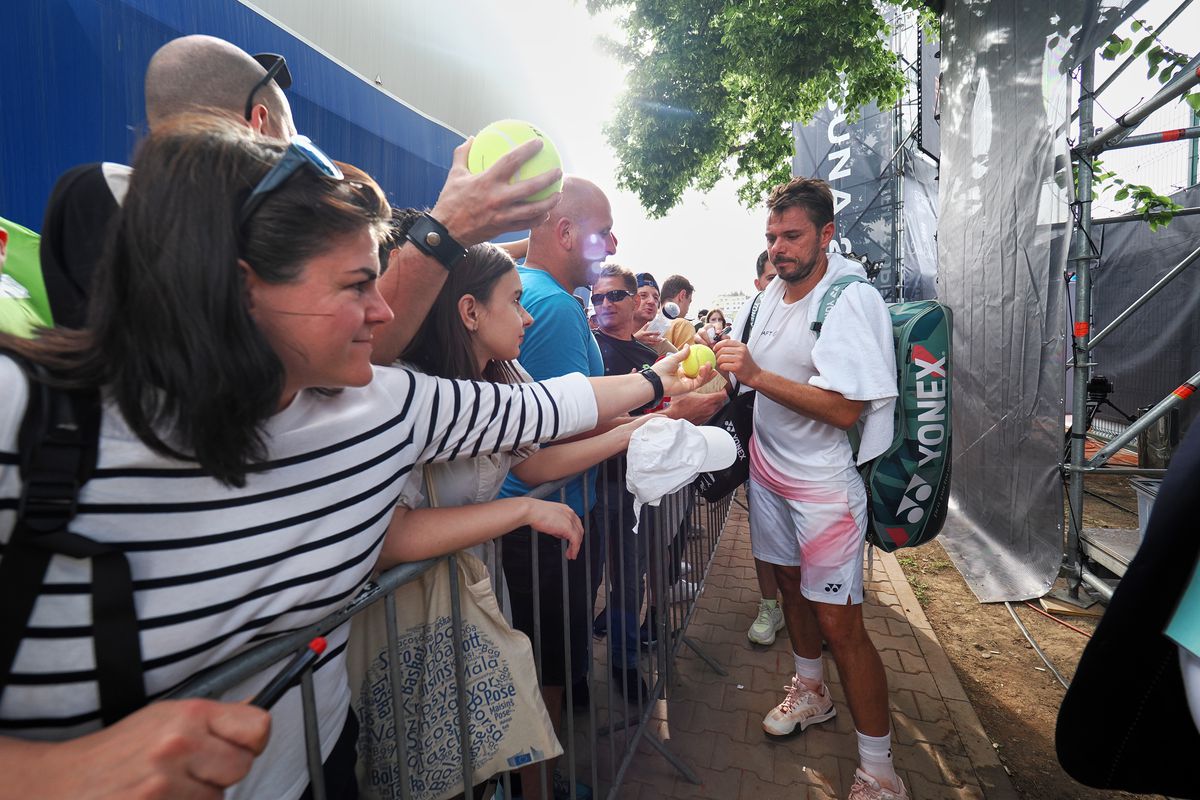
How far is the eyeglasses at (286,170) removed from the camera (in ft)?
2.84

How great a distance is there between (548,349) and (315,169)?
1.24 metres

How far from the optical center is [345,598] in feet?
3.59

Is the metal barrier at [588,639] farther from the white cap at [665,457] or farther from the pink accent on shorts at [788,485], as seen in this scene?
the pink accent on shorts at [788,485]

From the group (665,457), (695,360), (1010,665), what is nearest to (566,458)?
(665,457)

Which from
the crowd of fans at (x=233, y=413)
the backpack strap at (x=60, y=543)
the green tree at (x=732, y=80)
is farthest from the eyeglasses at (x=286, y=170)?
the green tree at (x=732, y=80)

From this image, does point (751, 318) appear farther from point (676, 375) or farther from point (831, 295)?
point (676, 375)

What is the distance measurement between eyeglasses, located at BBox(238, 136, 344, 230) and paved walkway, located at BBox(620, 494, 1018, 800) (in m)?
2.73

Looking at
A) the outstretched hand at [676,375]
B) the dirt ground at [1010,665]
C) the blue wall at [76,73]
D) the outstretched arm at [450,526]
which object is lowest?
the dirt ground at [1010,665]

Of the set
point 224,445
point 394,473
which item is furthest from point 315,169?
point 394,473

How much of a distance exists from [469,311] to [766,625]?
9.76ft

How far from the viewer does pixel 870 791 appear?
2266 mm

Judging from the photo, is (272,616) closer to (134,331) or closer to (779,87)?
(134,331)

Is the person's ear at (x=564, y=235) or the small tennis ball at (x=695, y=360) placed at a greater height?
the person's ear at (x=564, y=235)

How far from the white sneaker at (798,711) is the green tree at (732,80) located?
693 cm
